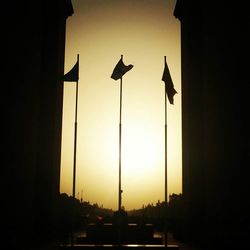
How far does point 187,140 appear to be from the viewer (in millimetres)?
33344

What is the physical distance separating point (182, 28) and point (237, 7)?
547 inches

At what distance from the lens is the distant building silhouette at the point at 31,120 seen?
2125cm

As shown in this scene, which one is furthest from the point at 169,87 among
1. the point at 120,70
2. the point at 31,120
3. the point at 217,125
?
the point at 31,120

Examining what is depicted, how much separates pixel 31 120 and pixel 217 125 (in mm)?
10231

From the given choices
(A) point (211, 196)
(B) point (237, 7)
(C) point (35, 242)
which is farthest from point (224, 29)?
(C) point (35, 242)

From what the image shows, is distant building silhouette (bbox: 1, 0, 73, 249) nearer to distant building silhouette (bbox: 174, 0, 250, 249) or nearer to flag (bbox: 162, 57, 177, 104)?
flag (bbox: 162, 57, 177, 104)

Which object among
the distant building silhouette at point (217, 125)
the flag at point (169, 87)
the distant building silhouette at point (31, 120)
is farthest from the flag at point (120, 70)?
the distant building silhouette at point (217, 125)

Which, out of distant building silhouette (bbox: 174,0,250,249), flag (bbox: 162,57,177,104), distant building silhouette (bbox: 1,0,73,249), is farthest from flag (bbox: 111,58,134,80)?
distant building silhouette (bbox: 174,0,250,249)

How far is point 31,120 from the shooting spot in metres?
25.7

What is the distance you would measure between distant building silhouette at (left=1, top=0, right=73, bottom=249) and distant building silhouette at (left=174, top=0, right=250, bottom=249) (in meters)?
9.34

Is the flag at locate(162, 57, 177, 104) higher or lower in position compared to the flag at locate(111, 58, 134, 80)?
lower

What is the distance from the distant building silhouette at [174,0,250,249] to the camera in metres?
21.5

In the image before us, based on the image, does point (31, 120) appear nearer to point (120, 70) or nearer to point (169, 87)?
point (120, 70)

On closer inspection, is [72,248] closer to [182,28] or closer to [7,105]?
[7,105]
